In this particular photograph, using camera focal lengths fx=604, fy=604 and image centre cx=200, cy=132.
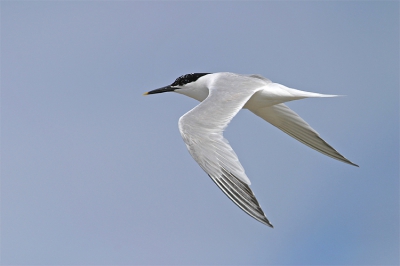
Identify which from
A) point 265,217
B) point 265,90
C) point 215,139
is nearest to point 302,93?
point 265,90

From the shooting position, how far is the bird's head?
7.55 meters

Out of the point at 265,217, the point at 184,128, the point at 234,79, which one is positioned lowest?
the point at 265,217

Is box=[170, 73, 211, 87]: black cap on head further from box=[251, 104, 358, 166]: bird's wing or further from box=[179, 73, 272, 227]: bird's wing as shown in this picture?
box=[179, 73, 272, 227]: bird's wing

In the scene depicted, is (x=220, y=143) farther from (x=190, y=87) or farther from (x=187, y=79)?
(x=187, y=79)

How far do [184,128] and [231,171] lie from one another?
0.71 meters

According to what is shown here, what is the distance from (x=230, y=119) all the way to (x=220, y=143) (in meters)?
0.41

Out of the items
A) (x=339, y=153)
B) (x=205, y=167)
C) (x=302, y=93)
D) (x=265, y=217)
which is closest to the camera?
(x=265, y=217)

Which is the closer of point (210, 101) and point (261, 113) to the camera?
point (210, 101)

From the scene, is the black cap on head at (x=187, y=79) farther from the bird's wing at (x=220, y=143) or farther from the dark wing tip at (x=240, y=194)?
the dark wing tip at (x=240, y=194)

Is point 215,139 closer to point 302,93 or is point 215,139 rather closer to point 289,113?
point 302,93

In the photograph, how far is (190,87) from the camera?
7754 millimetres

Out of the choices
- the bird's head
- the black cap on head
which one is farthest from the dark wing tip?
the black cap on head

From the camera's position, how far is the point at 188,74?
310 inches

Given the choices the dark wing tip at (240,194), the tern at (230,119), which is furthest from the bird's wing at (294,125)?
the dark wing tip at (240,194)
